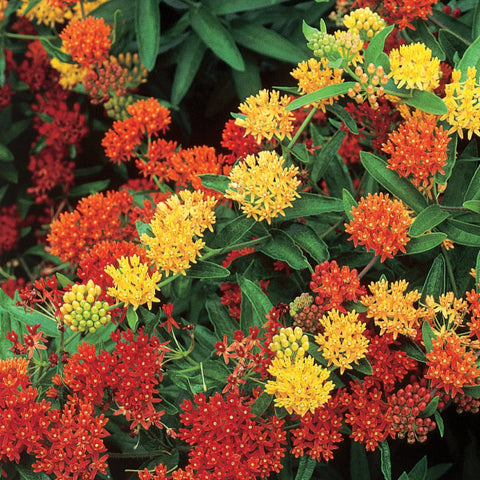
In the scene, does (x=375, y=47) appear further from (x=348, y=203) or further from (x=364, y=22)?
(x=348, y=203)

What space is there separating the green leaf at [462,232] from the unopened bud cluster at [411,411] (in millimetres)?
443

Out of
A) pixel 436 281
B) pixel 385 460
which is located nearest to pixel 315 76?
pixel 436 281

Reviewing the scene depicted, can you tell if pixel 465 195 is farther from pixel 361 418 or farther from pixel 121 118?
pixel 121 118

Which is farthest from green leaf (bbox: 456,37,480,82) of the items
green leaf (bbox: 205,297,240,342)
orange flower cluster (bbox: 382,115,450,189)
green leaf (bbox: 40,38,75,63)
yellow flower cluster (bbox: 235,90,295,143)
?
green leaf (bbox: 40,38,75,63)

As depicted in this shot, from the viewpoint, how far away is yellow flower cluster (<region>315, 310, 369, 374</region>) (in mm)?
1655

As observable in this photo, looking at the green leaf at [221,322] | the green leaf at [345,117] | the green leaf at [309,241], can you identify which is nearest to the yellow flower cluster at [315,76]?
the green leaf at [345,117]

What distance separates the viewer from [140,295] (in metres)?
1.77

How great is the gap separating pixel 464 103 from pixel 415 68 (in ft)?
0.56

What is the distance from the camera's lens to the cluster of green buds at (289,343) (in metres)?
1.63

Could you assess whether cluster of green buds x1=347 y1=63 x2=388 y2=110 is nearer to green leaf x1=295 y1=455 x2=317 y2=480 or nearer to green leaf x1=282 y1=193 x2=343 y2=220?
green leaf x1=282 y1=193 x2=343 y2=220

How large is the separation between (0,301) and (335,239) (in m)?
1.16

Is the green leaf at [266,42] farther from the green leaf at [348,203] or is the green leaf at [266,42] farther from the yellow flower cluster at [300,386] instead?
the yellow flower cluster at [300,386]

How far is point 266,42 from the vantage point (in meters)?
2.89

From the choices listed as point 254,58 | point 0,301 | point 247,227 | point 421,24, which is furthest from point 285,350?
point 254,58
